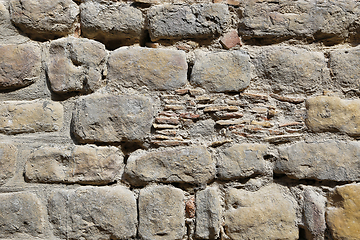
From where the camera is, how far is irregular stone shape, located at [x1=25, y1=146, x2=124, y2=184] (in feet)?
3.61

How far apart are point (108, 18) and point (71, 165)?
0.62 metres

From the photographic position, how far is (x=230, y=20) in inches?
46.1

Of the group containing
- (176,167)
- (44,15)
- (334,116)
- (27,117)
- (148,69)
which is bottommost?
(176,167)

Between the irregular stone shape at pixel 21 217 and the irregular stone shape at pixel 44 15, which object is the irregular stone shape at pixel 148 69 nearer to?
the irregular stone shape at pixel 44 15

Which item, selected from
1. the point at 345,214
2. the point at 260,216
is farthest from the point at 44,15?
the point at 345,214

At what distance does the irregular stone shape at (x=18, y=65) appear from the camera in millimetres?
1124

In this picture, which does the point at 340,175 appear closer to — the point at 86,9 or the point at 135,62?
the point at 135,62

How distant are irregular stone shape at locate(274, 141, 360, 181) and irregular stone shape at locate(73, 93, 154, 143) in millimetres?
602

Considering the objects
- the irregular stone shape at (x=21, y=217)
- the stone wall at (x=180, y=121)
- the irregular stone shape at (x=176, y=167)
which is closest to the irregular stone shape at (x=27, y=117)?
the stone wall at (x=180, y=121)

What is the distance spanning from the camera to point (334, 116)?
3.70ft

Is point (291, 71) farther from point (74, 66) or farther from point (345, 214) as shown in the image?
point (74, 66)

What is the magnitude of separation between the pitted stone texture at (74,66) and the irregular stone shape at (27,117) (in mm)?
98

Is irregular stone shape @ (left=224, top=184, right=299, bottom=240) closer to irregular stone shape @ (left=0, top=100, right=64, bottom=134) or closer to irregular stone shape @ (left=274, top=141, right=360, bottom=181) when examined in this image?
irregular stone shape @ (left=274, top=141, right=360, bottom=181)

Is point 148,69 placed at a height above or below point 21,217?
above
